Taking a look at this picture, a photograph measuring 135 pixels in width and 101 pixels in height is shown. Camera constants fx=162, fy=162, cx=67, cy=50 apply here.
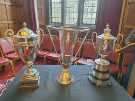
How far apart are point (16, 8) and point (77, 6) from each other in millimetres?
1533

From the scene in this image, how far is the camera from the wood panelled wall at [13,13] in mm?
3661

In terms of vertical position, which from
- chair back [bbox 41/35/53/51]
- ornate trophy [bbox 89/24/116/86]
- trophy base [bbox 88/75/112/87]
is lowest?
chair back [bbox 41/35/53/51]

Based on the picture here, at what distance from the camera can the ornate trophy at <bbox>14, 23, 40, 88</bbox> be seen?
44.2 inches

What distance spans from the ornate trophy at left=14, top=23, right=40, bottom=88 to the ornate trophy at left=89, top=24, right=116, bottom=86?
460mm

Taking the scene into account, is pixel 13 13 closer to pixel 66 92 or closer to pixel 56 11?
pixel 56 11

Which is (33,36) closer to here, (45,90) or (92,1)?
(45,90)

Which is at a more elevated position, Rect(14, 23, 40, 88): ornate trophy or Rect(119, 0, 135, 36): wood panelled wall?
Rect(119, 0, 135, 36): wood panelled wall

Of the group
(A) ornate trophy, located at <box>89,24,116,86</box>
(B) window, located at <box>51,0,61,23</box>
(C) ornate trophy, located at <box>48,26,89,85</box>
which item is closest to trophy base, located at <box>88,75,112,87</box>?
(A) ornate trophy, located at <box>89,24,116,86</box>

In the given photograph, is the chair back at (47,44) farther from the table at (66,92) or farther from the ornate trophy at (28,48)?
the ornate trophy at (28,48)

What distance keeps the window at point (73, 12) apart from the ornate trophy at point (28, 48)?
2.85 m

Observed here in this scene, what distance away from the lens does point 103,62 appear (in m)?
1.23

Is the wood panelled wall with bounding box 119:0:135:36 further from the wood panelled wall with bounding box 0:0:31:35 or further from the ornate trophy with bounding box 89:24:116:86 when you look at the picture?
the wood panelled wall with bounding box 0:0:31:35

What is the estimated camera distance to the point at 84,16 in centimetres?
391

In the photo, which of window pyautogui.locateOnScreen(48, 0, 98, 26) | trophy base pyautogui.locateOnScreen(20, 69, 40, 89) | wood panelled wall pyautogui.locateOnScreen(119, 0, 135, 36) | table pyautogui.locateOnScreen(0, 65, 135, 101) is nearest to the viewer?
table pyautogui.locateOnScreen(0, 65, 135, 101)
